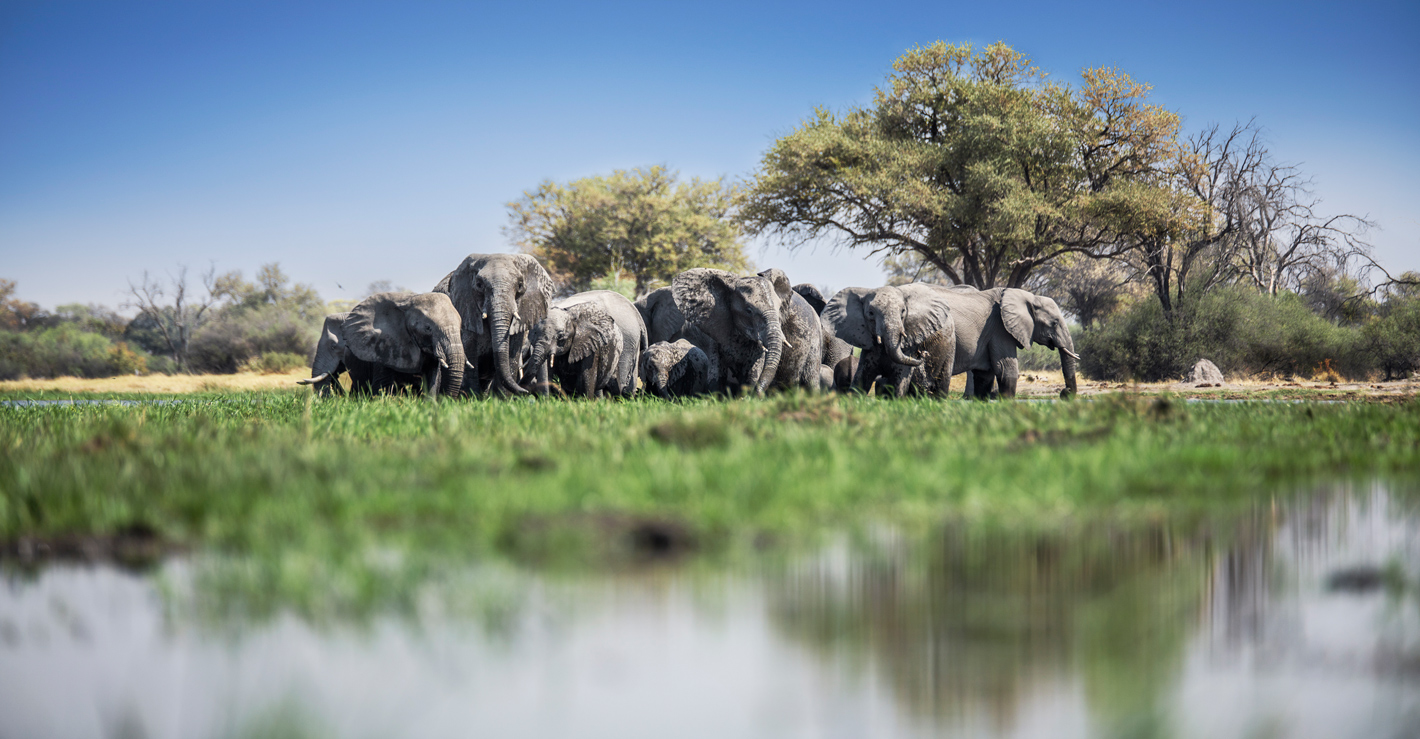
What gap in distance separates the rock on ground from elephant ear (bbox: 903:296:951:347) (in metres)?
17.4

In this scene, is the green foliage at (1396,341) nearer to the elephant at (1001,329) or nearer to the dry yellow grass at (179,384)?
the elephant at (1001,329)

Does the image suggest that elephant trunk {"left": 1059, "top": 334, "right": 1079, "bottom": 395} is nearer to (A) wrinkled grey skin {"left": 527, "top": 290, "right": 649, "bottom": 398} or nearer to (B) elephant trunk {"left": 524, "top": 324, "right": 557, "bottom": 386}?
(A) wrinkled grey skin {"left": 527, "top": 290, "right": 649, "bottom": 398}

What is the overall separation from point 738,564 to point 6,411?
11703 millimetres

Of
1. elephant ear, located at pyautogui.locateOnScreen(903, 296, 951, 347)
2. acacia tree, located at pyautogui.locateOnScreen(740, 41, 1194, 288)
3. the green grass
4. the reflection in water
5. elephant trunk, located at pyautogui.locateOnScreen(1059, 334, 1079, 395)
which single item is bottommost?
the reflection in water

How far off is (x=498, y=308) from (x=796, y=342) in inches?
161

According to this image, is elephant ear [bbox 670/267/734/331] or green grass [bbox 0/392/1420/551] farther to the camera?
elephant ear [bbox 670/267/734/331]

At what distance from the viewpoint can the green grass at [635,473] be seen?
10.2ft

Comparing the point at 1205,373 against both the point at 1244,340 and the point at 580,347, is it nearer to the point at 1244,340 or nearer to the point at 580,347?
the point at 1244,340

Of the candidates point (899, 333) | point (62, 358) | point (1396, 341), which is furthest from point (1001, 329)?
point (62, 358)

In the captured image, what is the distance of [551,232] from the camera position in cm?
4862

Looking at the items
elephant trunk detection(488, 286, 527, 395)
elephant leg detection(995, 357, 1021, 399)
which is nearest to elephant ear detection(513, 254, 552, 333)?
elephant trunk detection(488, 286, 527, 395)

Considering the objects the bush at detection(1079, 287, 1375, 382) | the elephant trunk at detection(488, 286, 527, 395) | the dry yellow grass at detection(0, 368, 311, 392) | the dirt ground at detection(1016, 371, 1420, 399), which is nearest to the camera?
the elephant trunk at detection(488, 286, 527, 395)

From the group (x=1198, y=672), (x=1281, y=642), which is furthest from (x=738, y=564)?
(x=1281, y=642)

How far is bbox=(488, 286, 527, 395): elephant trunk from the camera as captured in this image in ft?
39.7
